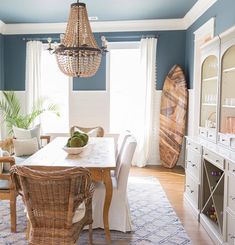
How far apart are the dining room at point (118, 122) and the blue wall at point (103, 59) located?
0.07ft

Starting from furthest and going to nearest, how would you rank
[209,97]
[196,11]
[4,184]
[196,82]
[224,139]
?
1. [196,82]
2. [196,11]
3. [209,97]
4. [4,184]
5. [224,139]

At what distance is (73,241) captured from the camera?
2.06 meters

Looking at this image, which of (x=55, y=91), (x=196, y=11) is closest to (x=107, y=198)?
(x=196, y=11)

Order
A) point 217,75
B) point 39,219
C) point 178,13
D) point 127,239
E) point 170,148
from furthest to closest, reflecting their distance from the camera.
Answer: point 170,148 < point 178,13 < point 217,75 < point 127,239 < point 39,219

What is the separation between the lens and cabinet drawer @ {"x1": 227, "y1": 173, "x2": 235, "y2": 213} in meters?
2.35

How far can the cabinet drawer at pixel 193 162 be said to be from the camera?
3.30m

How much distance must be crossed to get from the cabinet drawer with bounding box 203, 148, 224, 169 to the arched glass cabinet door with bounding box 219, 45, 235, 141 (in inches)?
9.5

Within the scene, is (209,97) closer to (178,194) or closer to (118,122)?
(178,194)

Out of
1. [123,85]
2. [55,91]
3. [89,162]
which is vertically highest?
[123,85]

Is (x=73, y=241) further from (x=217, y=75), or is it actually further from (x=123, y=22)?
(x=123, y=22)

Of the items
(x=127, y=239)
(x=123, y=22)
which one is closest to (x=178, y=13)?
(x=123, y=22)

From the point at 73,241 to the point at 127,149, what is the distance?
105 centimetres

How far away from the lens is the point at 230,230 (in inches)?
95.2

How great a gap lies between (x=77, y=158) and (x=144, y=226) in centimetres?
104
